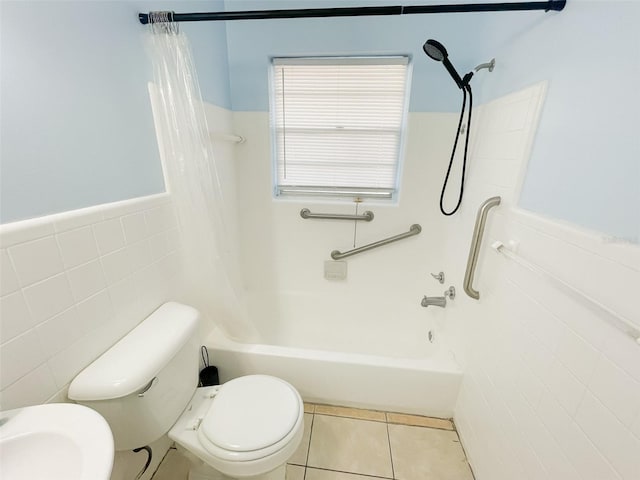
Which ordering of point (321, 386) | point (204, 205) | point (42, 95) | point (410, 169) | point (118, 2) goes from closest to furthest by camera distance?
point (42, 95) → point (118, 2) → point (204, 205) → point (321, 386) → point (410, 169)

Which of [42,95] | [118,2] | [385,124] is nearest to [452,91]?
[385,124]

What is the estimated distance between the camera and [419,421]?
143 centimetres

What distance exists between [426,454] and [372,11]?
1828 mm

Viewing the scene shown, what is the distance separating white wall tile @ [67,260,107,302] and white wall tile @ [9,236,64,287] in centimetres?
5

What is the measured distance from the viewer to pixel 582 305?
0.71 meters

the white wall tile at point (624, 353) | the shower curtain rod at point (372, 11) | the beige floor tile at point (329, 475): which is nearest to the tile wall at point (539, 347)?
the white wall tile at point (624, 353)

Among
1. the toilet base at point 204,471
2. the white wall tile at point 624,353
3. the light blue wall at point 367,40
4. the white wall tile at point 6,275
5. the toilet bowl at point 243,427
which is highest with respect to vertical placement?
the light blue wall at point 367,40

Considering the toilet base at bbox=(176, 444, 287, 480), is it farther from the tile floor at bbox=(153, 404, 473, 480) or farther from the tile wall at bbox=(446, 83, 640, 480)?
the tile wall at bbox=(446, 83, 640, 480)

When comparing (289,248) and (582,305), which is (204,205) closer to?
(289,248)

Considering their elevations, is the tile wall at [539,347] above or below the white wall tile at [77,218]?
below

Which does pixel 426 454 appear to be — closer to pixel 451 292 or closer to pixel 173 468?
pixel 451 292

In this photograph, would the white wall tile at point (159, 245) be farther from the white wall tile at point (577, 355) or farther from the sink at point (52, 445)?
the white wall tile at point (577, 355)

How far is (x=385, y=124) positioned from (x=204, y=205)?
3.94 ft

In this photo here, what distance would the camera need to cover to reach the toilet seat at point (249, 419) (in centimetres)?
88
